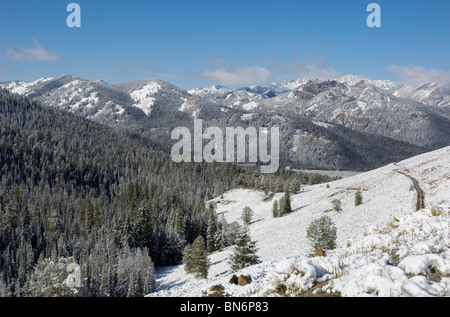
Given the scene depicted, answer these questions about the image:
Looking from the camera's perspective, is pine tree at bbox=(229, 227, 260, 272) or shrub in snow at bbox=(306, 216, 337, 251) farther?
shrub in snow at bbox=(306, 216, 337, 251)

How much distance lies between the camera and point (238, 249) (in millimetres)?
33625

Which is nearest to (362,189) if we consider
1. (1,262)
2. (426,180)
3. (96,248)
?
(426,180)

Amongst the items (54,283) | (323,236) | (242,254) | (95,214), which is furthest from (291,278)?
(95,214)

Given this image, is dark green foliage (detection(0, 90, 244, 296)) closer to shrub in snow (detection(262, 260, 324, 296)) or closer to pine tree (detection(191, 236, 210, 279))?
pine tree (detection(191, 236, 210, 279))

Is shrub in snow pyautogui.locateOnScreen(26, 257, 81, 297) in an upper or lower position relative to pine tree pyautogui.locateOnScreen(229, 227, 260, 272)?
lower

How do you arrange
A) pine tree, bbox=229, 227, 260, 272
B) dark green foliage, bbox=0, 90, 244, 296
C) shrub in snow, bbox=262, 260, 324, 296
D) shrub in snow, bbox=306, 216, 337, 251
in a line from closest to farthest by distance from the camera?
shrub in snow, bbox=262, 260, 324, 296 < pine tree, bbox=229, 227, 260, 272 < shrub in snow, bbox=306, 216, 337, 251 < dark green foliage, bbox=0, 90, 244, 296

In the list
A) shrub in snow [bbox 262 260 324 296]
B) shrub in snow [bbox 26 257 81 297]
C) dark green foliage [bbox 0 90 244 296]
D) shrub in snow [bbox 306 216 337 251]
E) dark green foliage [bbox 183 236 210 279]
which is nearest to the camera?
shrub in snow [bbox 262 260 324 296]

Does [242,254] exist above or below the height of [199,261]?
above

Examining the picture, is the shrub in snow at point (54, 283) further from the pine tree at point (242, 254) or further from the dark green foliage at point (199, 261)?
the pine tree at point (242, 254)

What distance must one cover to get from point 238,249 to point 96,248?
5230 centimetres

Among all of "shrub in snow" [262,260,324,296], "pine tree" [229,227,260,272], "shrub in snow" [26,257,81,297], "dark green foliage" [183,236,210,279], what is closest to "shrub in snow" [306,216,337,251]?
"pine tree" [229,227,260,272]

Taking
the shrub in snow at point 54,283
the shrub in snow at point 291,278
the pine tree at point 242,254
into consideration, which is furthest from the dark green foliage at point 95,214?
the shrub in snow at point 291,278

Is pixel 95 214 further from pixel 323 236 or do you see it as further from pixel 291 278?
pixel 291 278
